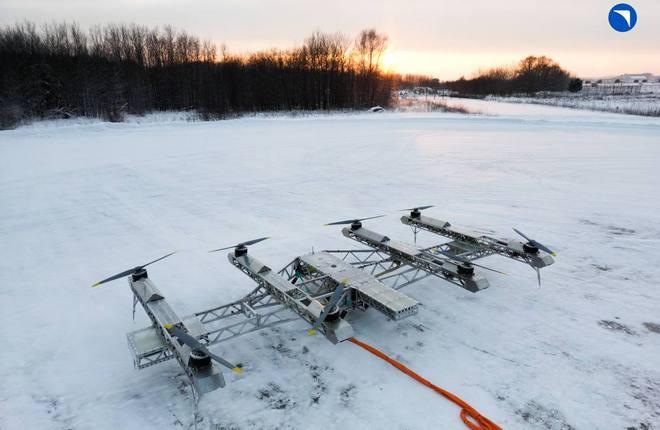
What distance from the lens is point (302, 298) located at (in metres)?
8.91

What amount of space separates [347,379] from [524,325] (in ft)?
16.6

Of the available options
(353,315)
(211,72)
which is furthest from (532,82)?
(353,315)

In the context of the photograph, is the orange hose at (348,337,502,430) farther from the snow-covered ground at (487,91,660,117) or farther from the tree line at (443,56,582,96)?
the tree line at (443,56,582,96)

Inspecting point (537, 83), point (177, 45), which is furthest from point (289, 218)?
point (537, 83)

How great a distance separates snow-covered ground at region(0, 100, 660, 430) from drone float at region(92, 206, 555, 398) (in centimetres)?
89

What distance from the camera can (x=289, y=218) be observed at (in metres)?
18.1

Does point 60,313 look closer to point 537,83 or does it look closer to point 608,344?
point 608,344

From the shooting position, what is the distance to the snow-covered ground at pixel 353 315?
749cm

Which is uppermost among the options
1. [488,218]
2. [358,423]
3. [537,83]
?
[537,83]

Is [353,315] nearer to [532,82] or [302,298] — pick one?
[302,298]

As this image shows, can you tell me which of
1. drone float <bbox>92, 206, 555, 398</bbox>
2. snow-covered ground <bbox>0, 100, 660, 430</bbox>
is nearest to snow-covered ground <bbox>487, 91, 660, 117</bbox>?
snow-covered ground <bbox>0, 100, 660, 430</bbox>

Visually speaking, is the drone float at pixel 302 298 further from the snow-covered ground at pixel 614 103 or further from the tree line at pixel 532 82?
the tree line at pixel 532 82

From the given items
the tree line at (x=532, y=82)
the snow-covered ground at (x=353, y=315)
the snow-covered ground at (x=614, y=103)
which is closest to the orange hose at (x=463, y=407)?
the snow-covered ground at (x=353, y=315)

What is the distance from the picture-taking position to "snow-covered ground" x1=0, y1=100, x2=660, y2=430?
7.49m
